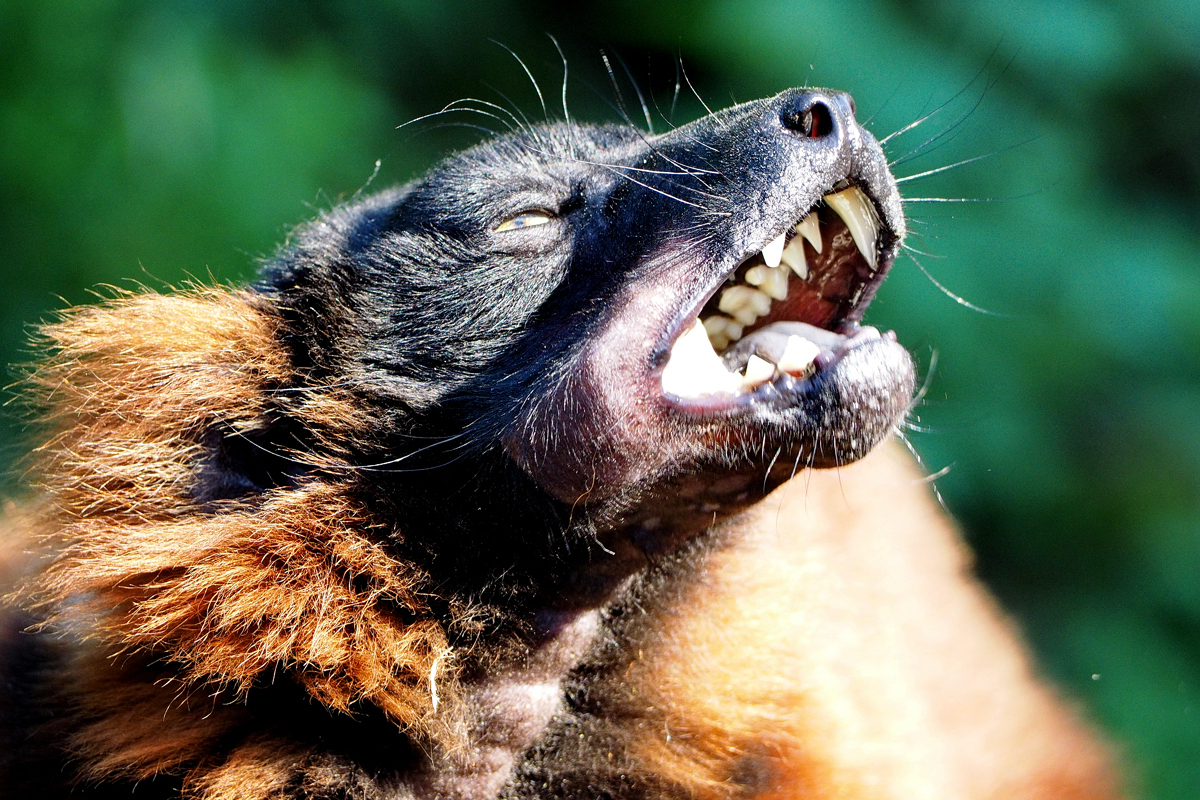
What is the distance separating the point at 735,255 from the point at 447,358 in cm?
66

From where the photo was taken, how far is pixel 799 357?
7.02ft

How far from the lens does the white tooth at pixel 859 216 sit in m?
2.23

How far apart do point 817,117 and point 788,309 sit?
444 mm

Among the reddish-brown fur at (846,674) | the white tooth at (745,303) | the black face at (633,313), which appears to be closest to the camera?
the black face at (633,313)

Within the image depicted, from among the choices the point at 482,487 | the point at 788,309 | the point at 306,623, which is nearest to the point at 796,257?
the point at 788,309

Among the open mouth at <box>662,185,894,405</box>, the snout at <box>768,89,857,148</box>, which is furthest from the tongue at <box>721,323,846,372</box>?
the snout at <box>768,89,857,148</box>

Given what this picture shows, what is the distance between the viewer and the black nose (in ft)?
6.91

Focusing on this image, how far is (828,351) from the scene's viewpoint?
214 centimetres

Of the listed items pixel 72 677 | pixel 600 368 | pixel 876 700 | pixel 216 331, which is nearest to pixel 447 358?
pixel 600 368

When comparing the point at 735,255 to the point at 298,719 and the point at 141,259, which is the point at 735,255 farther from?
the point at 141,259

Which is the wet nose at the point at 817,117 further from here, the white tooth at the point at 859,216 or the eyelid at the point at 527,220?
the eyelid at the point at 527,220


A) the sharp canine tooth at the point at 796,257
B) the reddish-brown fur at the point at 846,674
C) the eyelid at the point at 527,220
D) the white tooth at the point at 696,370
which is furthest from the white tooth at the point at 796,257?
the reddish-brown fur at the point at 846,674

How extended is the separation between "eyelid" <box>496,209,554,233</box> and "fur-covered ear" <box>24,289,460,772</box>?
52 cm

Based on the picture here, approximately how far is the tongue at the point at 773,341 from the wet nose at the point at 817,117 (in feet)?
1.30
